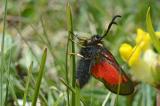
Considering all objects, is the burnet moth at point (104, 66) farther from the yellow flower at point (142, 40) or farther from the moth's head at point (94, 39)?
the yellow flower at point (142, 40)

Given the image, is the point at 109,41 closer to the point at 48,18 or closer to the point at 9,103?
the point at 48,18

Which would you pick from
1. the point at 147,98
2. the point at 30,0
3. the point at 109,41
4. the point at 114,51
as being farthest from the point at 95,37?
the point at 30,0

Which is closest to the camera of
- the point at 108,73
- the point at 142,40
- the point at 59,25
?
the point at 108,73

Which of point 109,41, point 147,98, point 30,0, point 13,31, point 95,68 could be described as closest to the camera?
point 95,68

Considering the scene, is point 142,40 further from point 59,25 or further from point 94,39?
point 59,25

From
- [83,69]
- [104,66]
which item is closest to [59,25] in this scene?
[83,69]

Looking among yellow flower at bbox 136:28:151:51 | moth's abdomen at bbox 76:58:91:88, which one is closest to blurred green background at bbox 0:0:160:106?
moth's abdomen at bbox 76:58:91:88

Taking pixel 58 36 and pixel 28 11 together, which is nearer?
pixel 58 36
